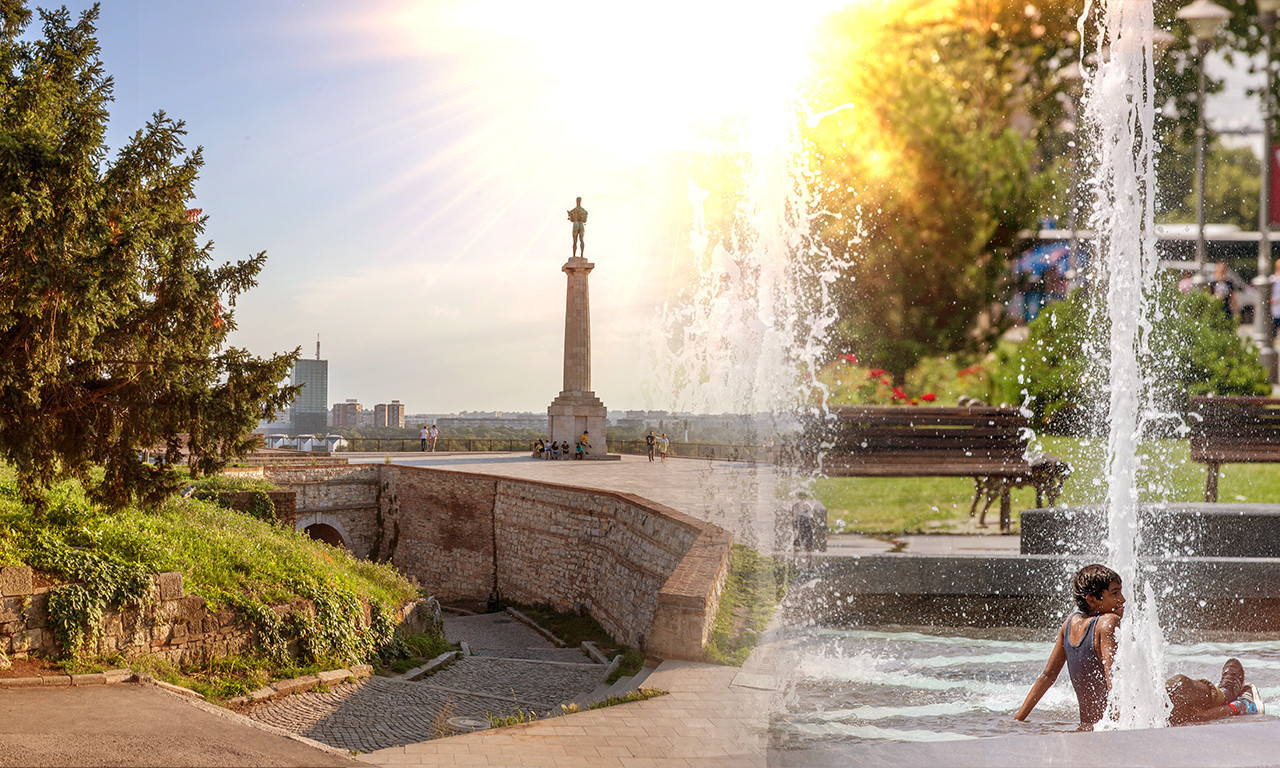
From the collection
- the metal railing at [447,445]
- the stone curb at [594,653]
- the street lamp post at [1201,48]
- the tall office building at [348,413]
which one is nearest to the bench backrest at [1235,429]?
the street lamp post at [1201,48]

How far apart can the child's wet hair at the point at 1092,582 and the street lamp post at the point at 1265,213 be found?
14.1ft

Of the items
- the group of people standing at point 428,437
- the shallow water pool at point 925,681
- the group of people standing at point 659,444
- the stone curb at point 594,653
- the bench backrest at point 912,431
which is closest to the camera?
the shallow water pool at point 925,681

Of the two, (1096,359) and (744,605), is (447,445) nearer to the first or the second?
(744,605)

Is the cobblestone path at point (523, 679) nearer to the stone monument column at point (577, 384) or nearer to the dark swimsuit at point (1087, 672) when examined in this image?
the dark swimsuit at point (1087, 672)

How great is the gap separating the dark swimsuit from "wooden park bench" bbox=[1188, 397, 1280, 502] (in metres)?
4.83

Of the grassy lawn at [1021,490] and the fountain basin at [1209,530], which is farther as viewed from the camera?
the fountain basin at [1209,530]

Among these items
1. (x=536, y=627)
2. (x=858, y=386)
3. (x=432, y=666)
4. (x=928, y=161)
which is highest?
(x=928, y=161)

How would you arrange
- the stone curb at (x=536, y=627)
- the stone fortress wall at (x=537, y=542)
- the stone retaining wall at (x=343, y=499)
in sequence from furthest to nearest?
the stone retaining wall at (x=343, y=499) < the stone curb at (x=536, y=627) < the stone fortress wall at (x=537, y=542)

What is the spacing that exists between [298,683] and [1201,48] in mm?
10329

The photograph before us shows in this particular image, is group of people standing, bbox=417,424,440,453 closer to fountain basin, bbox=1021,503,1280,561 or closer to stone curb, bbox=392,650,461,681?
stone curb, bbox=392,650,461,681

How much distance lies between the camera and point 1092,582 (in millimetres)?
4367

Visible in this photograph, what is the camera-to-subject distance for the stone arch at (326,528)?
21.7 metres

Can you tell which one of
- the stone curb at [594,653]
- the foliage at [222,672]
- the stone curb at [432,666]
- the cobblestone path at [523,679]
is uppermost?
the foliage at [222,672]

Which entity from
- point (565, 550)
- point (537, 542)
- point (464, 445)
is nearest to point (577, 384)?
point (464, 445)
